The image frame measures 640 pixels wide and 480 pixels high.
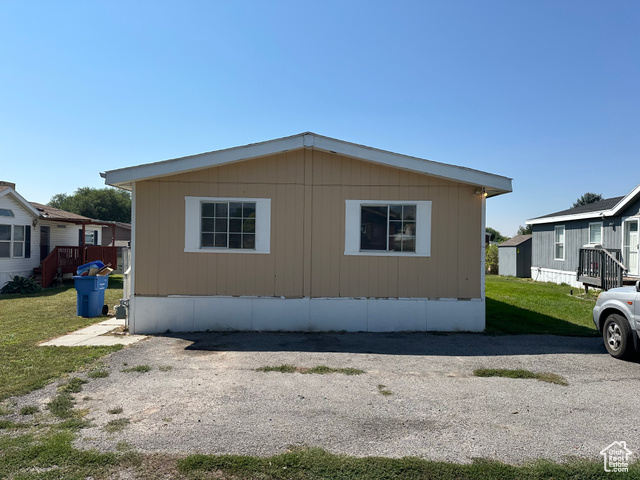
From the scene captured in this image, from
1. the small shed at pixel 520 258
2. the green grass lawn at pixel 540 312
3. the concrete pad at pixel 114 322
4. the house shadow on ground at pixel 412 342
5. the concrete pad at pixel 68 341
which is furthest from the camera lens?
the small shed at pixel 520 258

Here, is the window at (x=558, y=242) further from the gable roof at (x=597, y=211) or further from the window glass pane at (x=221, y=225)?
the window glass pane at (x=221, y=225)

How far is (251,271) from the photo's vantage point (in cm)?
813

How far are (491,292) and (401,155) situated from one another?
8993 millimetres

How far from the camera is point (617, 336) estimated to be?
20.3ft

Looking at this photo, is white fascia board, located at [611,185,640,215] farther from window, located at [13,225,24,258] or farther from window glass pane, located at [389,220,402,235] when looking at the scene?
window, located at [13,225,24,258]

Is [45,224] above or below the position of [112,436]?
above

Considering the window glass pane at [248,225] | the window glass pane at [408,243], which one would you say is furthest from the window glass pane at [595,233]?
the window glass pane at [248,225]

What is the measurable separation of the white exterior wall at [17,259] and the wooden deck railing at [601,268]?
20.5 m

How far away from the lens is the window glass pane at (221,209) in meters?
8.16

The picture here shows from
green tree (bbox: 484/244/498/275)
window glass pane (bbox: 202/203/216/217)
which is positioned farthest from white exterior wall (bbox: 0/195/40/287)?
green tree (bbox: 484/244/498/275)

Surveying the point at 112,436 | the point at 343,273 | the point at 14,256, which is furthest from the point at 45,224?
the point at 112,436

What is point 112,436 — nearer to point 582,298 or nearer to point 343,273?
point 343,273

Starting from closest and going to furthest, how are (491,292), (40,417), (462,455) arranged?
(462,455) < (40,417) < (491,292)

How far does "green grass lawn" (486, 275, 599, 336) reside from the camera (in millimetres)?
8398
